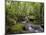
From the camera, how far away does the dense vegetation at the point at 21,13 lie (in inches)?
78.0

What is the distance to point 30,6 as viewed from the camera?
2.08 m

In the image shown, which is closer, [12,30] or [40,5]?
[12,30]

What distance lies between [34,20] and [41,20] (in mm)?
181

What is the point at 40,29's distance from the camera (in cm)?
209

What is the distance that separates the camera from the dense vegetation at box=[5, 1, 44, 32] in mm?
1981

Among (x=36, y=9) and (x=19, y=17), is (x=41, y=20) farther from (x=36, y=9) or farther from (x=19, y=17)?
→ (x=19, y=17)

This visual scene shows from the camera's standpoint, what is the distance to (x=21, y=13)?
2029 millimetres

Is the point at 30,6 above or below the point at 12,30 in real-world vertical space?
above
